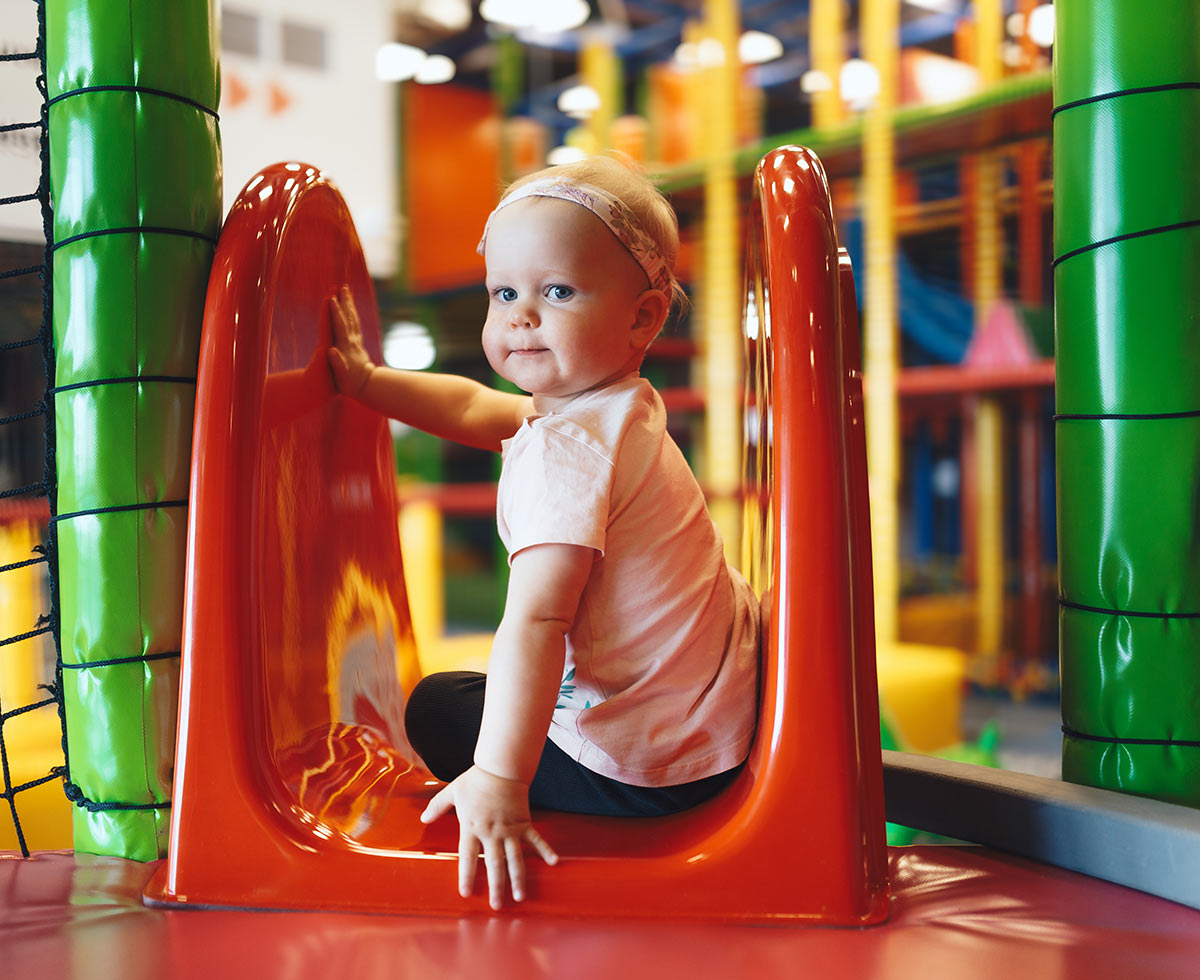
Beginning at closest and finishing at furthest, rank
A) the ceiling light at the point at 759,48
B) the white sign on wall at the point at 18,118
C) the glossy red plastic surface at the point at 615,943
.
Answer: the glossy red plastic surface at the point at 615,943
the white sign on wall at the point at 18,118
the ceiling light at the point at 759,48

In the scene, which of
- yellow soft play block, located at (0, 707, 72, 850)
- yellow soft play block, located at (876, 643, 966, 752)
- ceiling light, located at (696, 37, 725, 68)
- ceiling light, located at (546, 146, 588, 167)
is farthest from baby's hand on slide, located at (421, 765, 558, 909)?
ceiling light, located at (546, 146, 588, 167)

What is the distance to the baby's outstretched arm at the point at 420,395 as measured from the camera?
84cm

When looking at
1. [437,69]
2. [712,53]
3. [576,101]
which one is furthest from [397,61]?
[712,53]

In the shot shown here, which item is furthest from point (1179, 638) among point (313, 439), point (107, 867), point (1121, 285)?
point (107, 867)

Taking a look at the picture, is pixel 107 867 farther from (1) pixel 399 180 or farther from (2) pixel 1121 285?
(1) pixel 399 180

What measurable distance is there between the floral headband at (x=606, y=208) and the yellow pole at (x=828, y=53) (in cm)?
266

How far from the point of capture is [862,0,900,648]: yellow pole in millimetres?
2953

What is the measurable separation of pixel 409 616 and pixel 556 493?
0.37 m

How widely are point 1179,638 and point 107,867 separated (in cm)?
78

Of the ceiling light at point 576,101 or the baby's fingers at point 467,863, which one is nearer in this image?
the baby's fingers at point 467,863

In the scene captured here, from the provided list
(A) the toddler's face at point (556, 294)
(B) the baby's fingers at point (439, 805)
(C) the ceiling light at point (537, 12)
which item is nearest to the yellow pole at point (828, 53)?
(C) the ceiling light at point (537, 12)

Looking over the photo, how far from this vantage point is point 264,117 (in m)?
3.37

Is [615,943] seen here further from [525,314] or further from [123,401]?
[123,401]

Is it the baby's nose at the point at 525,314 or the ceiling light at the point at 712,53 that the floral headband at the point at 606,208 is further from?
the ceiling light at the point at 712,53
